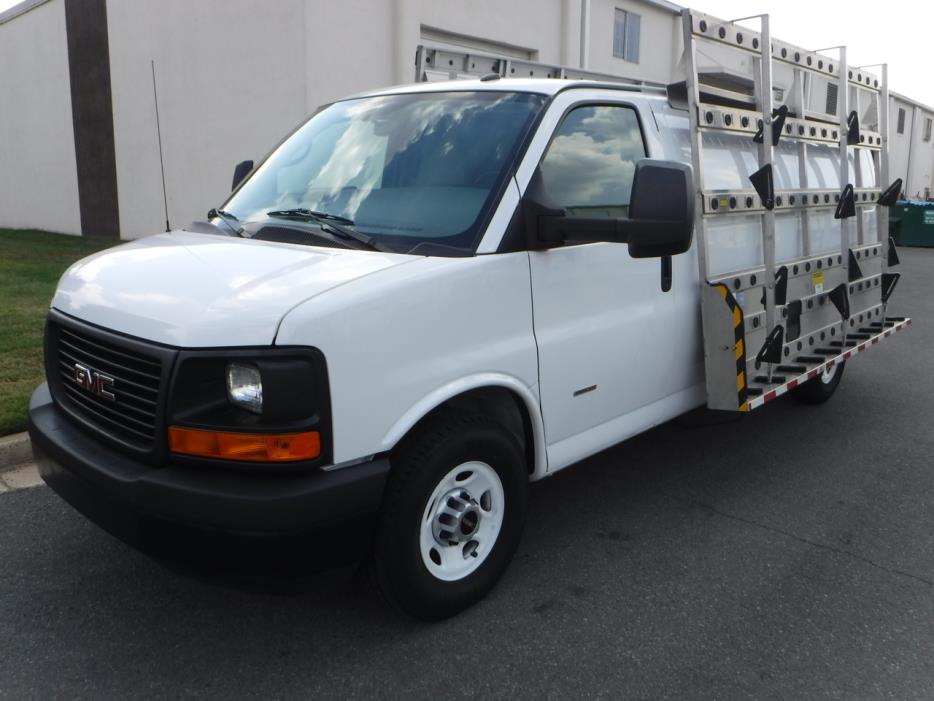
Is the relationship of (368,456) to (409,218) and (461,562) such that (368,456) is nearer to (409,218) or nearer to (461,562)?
(461,562)

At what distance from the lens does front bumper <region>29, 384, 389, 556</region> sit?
250 centimetres

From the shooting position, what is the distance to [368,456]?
272cm

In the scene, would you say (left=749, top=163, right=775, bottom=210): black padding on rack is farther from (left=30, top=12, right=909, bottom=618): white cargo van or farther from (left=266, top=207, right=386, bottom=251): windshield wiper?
(left=266, top=207, right=386, bottom=251): windshield wiper

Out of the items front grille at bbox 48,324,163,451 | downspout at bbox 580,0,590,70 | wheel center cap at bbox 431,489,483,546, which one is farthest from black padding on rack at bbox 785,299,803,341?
downspout at bbox 580,0,590,70

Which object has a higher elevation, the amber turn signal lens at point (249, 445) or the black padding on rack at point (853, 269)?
the black padding on rack at point (853, 269)

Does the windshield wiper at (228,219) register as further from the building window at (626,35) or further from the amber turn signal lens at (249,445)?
the building window at (626,35)

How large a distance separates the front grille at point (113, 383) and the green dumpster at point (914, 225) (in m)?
23.3

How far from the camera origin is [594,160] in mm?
3715

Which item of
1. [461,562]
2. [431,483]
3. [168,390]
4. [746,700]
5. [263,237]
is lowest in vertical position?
[746,700]

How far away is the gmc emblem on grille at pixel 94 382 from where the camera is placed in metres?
2.85

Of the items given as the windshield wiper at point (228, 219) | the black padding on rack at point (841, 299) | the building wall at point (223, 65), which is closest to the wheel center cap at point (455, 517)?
the windshield wiper at point (228, 219)

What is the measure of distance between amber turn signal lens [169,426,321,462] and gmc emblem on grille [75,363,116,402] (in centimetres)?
42

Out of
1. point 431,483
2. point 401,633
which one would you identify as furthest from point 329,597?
point 431,483

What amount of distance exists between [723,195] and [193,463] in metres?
2.98
